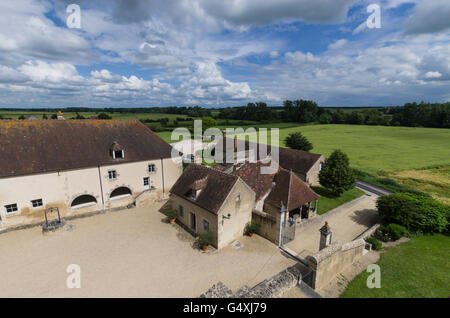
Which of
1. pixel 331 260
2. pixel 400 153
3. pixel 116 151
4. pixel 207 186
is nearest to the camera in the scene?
pixel 331 260

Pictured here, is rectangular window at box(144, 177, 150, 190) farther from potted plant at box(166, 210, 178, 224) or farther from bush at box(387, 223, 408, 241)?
bush at box(387, 223, 408, 241)

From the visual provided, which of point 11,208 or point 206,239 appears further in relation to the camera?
point 11,208

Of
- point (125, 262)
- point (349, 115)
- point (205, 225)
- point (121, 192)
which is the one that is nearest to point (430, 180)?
point (205, 225)

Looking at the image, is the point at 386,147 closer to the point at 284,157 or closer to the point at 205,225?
the point at 284,157

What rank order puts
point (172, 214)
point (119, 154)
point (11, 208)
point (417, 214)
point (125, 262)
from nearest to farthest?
point (125, 262)
point (11, 208)
point (417, 214)
point (172, 214)
point (119, 154)

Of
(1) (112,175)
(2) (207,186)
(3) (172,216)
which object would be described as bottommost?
(3) (172,216)

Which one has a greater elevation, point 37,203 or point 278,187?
point 278,187
